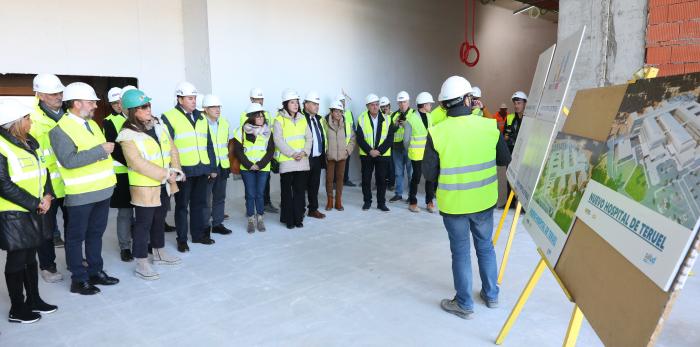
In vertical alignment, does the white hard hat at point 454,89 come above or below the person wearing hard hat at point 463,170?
above

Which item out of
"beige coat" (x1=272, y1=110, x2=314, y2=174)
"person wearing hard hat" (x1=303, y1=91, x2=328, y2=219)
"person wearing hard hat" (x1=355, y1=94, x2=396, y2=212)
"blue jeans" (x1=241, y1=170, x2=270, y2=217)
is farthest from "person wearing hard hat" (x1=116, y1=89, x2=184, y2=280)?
"person wearing hard hat" (x1=355, y1=94, x2=396, y2=212)

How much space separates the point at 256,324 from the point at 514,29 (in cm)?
1329

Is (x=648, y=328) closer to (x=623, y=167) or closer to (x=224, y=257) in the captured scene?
(x=623, y=167)

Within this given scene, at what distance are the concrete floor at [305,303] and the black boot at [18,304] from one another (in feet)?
0.18

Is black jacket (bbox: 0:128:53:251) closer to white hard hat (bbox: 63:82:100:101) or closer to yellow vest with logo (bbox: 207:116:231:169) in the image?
white hard hat (bbox: 63:82:100:101)

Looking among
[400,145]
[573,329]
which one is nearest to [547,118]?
[573,329]

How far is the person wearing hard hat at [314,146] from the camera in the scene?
5574 mm

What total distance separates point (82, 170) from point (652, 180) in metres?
3.41

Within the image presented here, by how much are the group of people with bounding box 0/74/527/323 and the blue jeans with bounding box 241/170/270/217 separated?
1cm

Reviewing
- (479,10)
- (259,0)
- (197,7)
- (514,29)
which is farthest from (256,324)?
(514,29)

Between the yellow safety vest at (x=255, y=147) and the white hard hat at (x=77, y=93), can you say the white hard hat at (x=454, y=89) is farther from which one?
the yellow safety vest at (x=255, y=147)

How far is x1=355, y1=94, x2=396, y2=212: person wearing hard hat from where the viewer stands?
6277 millimetres

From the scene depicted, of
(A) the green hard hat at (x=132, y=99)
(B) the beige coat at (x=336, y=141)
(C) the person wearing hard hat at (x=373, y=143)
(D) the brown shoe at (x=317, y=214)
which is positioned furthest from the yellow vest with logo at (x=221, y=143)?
(C) the person wearing hard hat at (x=373, y=143)

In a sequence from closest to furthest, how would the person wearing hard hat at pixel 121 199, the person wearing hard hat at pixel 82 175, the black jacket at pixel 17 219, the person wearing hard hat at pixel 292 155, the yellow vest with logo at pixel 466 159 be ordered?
the black jacket at pixel 17 219
the yellow vest with logo at pixel 466 159
the person wearing hard hat at pixel 82 175
the person wearing hard hat at pixel 121 199
the person wearing hard hat at pixel 292 155
